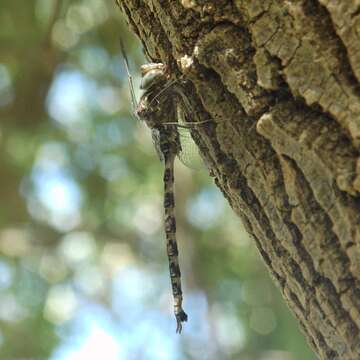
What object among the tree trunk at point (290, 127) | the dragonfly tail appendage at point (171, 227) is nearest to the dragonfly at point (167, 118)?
the dragonfly tail appendage at point (171, 227)

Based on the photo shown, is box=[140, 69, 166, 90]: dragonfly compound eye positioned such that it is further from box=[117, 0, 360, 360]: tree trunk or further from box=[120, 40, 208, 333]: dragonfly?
box=[117, 0, 360, 360]: tree trunk

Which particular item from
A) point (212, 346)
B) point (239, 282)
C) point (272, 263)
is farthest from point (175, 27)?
point (239, 282)

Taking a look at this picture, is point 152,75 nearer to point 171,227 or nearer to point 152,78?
point 152,78

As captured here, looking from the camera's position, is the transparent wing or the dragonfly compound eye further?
the transparent wing

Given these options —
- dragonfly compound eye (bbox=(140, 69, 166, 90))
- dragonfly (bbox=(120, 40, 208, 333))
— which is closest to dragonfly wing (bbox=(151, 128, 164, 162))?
dragonfly (bbox=(120, 40, 208, 333))

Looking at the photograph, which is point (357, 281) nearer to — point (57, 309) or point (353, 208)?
point (353, 208)

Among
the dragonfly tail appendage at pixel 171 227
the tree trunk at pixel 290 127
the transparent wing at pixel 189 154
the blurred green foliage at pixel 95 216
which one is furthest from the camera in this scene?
the blurred green foliage at pixel 95 216

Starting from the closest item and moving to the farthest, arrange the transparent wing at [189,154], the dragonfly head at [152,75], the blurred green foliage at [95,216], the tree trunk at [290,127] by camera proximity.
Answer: the tree trunk at [290,127] → the dragonfly head at [152,75] → the transparent wing at [189,154] → the blurred green foliage at [95,216]

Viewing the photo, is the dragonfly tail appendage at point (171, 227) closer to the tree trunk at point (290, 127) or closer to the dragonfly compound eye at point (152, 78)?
the dragonfly compound eye at point (152, 78)
